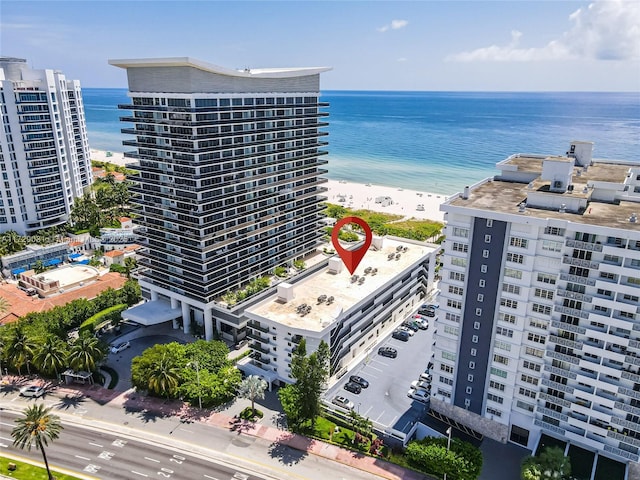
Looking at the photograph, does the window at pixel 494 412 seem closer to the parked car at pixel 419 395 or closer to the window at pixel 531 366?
the window at pixel 531 366

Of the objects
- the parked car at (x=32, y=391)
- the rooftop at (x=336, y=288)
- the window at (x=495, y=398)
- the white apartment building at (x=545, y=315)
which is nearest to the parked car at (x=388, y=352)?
the rooftop at (x=336, y=288)

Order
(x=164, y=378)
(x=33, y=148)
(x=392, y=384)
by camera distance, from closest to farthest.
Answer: (x=164, y=378)
(x=392, y=384)
(x=33, y=148)

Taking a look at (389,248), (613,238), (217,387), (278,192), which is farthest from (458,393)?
(278,192)

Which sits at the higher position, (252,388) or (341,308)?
(341,308)

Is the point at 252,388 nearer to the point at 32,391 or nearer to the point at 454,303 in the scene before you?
the point at 454,303

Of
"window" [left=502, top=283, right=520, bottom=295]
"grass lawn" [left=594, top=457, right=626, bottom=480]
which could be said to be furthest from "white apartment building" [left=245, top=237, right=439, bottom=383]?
"grass lawn" [left=594, top=457, right=626, bottom=480]

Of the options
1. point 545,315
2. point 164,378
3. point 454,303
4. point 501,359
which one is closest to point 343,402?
point 454,303
